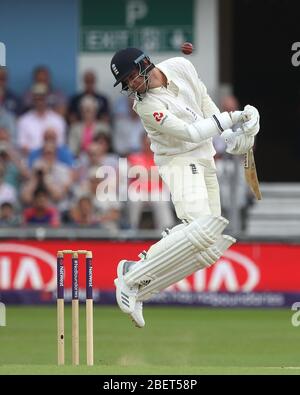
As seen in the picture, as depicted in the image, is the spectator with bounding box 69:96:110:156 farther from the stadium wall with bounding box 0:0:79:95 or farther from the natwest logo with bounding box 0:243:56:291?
the natwest logo with bounding box 0:243:56:291

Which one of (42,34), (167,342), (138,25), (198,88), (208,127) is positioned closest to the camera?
(208,127)

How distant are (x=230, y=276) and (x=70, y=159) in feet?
7.14

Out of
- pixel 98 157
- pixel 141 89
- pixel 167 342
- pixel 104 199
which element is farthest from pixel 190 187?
pixel 98 157

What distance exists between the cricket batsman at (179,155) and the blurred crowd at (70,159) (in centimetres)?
463

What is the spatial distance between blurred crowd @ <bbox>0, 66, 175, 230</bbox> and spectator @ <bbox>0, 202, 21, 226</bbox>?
1 cm

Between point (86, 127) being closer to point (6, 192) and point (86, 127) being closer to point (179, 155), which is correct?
point (6, 192)

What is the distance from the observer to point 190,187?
827 centimetres

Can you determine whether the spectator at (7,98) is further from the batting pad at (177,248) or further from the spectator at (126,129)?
the batting pad at (177,248)

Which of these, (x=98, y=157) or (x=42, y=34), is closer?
(x=98, y=157)

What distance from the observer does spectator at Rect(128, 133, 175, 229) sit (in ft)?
42.9

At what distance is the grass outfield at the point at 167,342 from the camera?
7715mm

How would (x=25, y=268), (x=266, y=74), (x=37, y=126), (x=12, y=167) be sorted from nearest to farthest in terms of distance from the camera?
(x=25, y=268), (x=12, y=167), (x=37, y=126), (x=266, y=74)

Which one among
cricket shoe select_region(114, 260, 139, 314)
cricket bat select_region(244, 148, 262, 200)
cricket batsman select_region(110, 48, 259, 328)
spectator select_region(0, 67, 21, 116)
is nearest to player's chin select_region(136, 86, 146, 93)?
cricket batsman select_region(110, 48, 259, 328)
